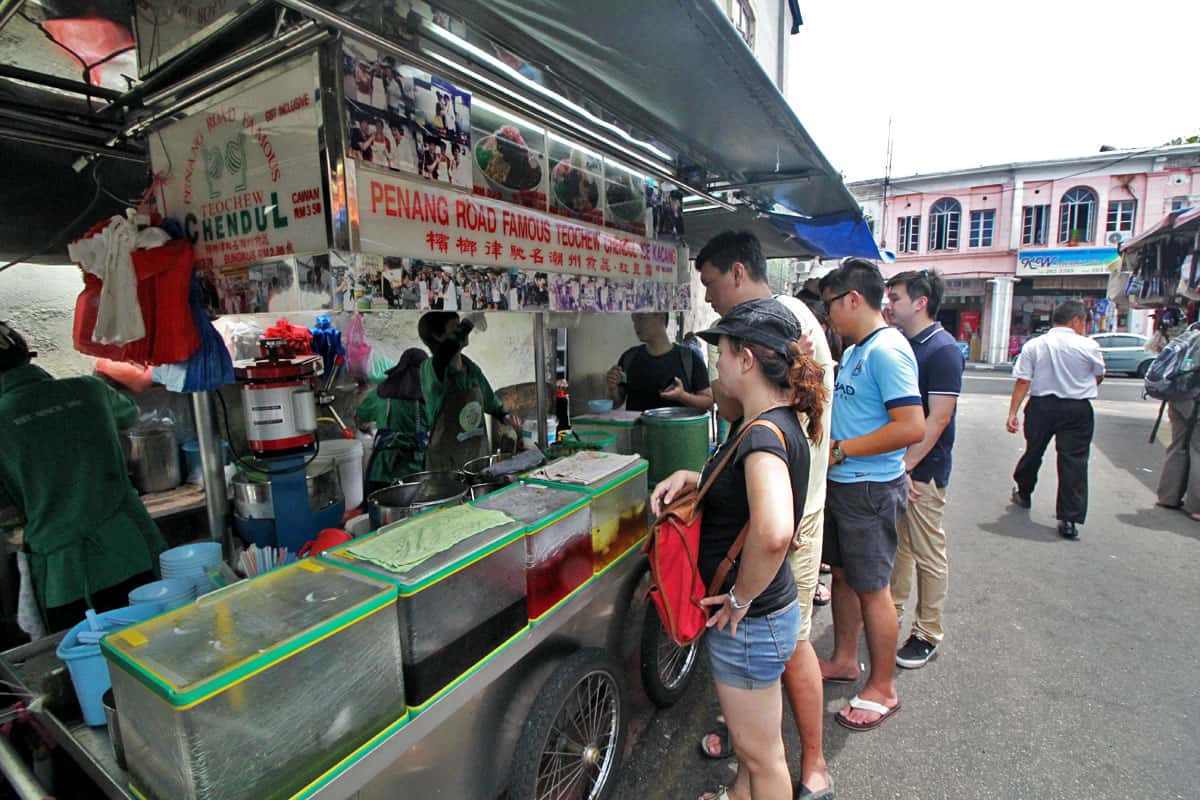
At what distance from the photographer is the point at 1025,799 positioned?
2.27 m

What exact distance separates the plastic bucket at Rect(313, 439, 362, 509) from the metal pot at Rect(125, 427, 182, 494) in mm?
955

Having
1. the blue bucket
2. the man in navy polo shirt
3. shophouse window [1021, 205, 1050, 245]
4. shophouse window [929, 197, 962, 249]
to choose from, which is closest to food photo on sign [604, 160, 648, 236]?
the man in navy polo shirt

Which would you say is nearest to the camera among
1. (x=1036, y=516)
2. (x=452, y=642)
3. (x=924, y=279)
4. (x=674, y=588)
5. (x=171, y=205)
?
(x=452, y=642)

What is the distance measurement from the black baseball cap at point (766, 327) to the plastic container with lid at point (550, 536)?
767 mm

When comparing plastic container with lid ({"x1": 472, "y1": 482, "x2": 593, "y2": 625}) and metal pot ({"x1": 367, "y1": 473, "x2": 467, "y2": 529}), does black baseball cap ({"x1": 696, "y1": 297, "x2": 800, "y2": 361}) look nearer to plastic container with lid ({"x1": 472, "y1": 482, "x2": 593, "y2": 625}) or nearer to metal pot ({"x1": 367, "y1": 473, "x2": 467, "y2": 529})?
plastic container with lid ({"x1": 472, "y1": 482, "x2": 593, "y2": 625})

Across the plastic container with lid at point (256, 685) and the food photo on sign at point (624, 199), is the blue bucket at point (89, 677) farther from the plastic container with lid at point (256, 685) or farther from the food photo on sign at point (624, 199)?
the food photo on sign at point (624, 199)

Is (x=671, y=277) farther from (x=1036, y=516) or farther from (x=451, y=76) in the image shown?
(x=1036, y=516)

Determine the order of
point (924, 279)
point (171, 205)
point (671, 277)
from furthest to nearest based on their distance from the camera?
point (671, 277) < point (924, 279) < point (171, 205)

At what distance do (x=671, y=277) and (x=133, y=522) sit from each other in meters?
3.24

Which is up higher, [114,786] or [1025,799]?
[114,786]

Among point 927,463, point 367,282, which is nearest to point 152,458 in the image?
point 367,282

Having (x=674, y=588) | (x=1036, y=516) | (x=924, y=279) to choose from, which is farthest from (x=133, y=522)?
(x=1036, y=516)

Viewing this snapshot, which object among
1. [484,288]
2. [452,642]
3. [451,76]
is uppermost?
[451,76]

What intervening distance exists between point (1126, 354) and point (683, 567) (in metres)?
20.7
